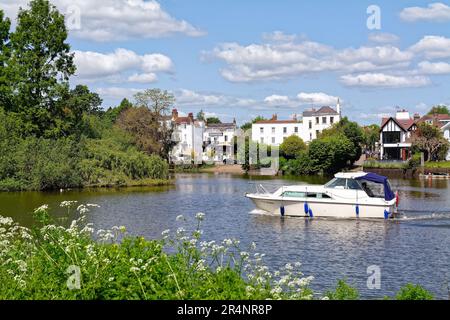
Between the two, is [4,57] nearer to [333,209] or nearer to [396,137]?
[333,209]

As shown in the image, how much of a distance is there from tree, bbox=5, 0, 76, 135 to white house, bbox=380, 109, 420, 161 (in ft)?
173

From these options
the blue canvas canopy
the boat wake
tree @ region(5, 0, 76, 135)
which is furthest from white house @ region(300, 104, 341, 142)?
the blue canvas canopy

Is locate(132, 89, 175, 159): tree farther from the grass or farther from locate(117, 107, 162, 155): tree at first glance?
the grass

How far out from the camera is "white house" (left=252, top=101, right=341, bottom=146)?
4564 inches

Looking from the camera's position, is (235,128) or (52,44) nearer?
(52,44)

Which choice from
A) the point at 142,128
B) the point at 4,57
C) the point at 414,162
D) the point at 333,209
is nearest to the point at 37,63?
the point at 4,57

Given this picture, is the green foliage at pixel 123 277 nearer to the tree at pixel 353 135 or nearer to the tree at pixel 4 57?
the tree at pixel 4 57

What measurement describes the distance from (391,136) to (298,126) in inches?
970

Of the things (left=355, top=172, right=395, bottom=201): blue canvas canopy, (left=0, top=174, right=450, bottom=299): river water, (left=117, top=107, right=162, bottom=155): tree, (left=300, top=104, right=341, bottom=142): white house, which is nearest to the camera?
(left=0, top=174, right=450, bottom=299): river water

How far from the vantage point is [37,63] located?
6353 cm

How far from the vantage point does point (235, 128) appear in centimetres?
13562
